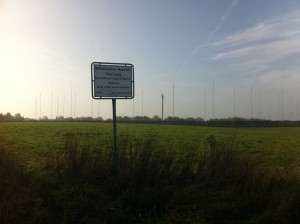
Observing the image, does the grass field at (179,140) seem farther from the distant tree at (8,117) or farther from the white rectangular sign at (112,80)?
the distant tree at (8,117)

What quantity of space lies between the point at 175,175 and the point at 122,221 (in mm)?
2286

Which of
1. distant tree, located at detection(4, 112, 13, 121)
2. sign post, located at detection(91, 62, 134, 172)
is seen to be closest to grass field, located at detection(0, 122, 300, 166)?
sign post, located at detection(91, 62, 134, 172)

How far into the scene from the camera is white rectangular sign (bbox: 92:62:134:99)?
31.7 ft

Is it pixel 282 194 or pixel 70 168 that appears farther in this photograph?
pixel 70 168

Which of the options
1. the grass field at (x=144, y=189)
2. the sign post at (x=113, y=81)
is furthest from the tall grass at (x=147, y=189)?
the sign post at (x=113, y=81)

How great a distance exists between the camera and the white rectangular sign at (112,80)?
967 cm

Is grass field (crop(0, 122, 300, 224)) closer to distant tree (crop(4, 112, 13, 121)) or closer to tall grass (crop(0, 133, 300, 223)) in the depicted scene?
tall grass (crop(0, 133, 300, 223))

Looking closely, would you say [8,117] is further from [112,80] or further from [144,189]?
[144,189]

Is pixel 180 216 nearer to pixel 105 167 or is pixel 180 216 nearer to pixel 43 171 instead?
pixel 105 167

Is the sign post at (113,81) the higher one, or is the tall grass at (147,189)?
the sign post at (113,81)

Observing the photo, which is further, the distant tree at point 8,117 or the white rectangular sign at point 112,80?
the distant tree at point 8,117

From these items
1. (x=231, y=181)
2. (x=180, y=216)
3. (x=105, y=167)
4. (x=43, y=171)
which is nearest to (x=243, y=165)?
(x=231, y=181)

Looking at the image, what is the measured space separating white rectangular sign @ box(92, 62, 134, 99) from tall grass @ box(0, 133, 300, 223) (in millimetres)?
1418

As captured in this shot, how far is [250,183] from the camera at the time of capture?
8.27 metres
